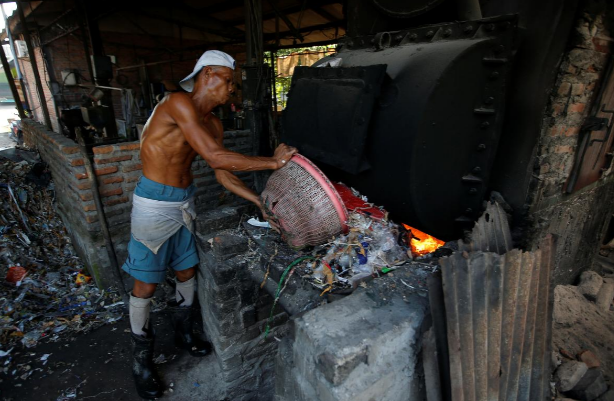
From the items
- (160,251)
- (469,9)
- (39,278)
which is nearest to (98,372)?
(160,251)

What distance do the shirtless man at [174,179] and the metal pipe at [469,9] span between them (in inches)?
55.9

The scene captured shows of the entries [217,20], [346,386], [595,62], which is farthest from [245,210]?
[217,20]

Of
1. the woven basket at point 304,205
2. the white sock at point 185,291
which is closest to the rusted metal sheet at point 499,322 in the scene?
the woven basket at point 304,205

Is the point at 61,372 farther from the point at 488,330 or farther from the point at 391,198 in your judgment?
the point at 488,330

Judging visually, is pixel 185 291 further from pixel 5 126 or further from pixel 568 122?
pixel 5 126

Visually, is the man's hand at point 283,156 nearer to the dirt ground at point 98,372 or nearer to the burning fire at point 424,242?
the burning fire at point 424,242

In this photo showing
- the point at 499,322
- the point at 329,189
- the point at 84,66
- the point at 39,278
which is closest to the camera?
the point at 499,322

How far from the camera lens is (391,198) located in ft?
7.72

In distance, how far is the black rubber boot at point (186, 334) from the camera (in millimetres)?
3133

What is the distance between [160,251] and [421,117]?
219 cm

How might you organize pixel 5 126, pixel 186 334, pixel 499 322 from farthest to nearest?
pixel 5 126 → pixel 186 334 → pixel 499 322

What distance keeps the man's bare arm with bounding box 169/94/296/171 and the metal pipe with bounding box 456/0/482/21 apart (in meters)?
1.42

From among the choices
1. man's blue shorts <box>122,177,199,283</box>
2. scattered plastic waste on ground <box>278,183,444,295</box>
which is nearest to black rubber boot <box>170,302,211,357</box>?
man's blue shorts <box>122,177,199,283</box>

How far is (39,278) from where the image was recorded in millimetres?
4055
